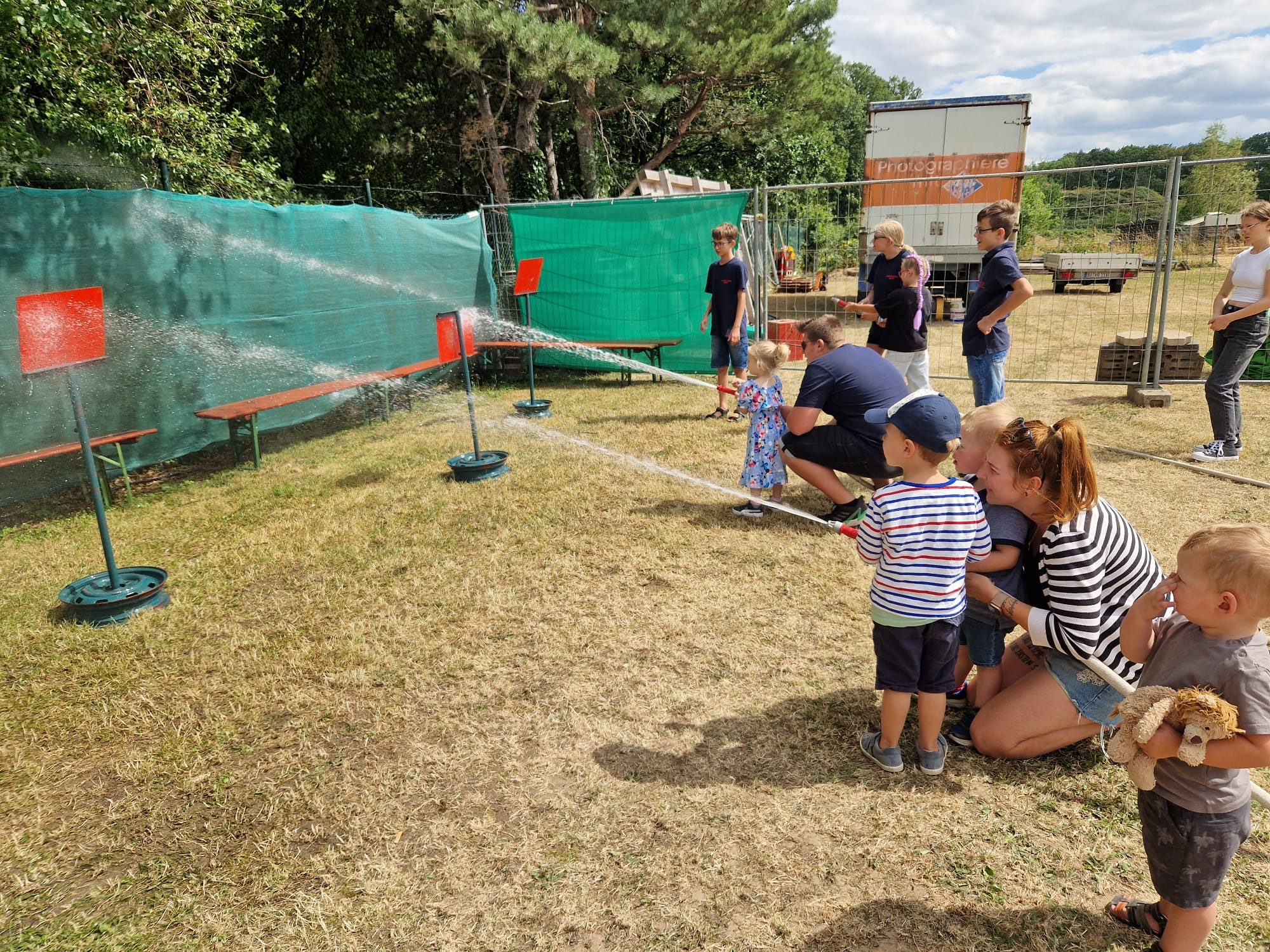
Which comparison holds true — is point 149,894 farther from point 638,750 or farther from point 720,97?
point 720,97

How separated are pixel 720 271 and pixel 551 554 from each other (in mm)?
4247

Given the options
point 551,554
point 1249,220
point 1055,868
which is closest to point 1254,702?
point 1055,868

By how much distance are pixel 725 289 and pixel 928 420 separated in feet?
18.7

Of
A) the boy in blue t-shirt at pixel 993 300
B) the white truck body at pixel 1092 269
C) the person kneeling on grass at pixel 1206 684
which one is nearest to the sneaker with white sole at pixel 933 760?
the person kneeling on grass at pixel 1206 684

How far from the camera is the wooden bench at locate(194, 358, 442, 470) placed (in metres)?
6.86

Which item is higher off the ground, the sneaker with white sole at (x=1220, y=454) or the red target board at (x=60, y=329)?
the red target board at (x=60, y=329)

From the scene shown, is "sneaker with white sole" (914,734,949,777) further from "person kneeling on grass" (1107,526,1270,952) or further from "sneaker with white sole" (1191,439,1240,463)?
"sneaker with white sole" (1191,439,1240,463)

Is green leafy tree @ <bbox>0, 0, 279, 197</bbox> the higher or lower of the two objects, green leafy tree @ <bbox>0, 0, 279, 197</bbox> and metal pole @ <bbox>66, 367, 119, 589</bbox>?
the higher

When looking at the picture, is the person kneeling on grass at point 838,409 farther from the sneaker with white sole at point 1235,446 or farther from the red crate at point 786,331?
the red crate at point 786,331

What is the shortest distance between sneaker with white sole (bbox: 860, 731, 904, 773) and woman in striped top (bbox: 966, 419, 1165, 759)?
0.48 metres

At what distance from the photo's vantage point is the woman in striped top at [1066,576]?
99.0 inches

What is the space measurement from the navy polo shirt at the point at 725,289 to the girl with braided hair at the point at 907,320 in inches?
64.5

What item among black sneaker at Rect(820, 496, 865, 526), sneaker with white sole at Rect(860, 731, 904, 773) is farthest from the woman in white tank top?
sneaker with white sole at Rect(860, 731, 904, 773)

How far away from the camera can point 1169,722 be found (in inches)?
68.3
